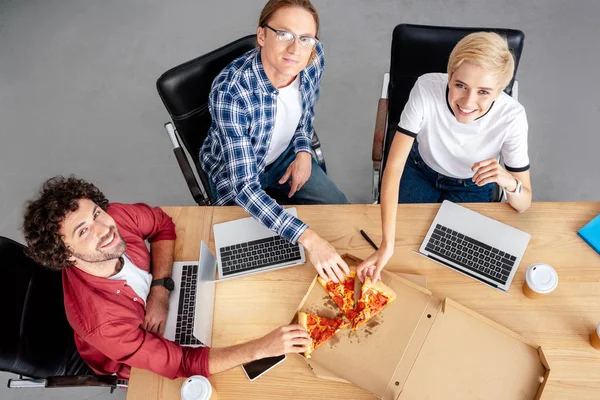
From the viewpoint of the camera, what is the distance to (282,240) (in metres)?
1.50

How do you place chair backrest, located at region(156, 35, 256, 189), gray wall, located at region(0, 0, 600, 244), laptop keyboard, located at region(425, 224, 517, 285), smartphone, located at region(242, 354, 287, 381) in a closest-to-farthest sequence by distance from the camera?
smartphone, located at region(242, 354, 287, 381)
laptop keyboard, located at region(425, 224, 517, 285)
chair backrest, located at region(156, 35, 256, 189)
gray wall, located at region(0, 0, 600, 244)

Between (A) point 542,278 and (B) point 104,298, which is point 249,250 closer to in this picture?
(B) point 104,298

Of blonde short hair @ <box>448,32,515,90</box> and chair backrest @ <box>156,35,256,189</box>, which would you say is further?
chair backrest @ <box>156,35,256,189</box>

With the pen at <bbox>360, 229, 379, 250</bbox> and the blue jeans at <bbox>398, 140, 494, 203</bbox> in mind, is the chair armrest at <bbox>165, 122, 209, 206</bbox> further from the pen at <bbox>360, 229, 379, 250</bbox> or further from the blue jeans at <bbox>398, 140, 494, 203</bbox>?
the blue jeans at <bbox>398, 140, 494, 203</bbox>

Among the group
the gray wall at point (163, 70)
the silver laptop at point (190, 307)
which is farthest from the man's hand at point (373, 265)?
the gray wall at point (163, 70)

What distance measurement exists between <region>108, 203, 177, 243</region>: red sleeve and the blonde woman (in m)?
0.68

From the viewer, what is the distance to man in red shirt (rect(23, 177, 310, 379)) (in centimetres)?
125

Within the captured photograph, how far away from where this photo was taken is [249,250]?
1.48 m

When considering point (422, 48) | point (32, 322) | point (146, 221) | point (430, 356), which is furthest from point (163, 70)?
point (430, 356)

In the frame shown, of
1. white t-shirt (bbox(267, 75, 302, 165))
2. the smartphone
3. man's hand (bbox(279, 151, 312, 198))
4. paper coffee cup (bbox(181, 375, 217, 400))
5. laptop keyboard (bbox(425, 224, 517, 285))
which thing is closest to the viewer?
paper coffee cup (bbox(181, 375, 217, 400))

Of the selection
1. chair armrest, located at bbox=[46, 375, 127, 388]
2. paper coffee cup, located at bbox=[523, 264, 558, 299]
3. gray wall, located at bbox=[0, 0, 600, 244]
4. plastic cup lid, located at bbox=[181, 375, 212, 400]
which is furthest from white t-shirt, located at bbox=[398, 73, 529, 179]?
chair armrest, located at bbox=[46, 375, 127, 388]

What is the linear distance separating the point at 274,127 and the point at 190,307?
0.77 m

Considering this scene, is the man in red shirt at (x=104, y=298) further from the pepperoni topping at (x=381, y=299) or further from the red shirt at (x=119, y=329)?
the pepperoni topping at (x=381, y=299)

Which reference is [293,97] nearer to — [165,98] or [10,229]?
[165,98]
